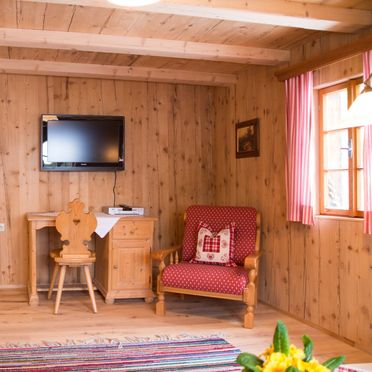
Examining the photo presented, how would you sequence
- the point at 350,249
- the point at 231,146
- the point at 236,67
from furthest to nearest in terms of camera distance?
the point at 231,146, the point at 236,67, the point at 350,249

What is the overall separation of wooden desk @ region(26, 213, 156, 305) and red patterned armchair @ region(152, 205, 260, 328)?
30 cm

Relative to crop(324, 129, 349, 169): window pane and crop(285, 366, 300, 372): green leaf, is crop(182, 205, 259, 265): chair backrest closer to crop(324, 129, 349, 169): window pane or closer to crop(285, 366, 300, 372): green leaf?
crop(324, 129, 349, 169): window pane

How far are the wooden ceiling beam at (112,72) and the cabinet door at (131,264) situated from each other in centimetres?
171

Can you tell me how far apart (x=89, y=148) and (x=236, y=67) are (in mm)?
1744

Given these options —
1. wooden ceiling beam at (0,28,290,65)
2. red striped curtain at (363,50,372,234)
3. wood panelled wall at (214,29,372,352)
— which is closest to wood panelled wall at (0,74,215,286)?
wood panelled wall at (214,29,372,352)

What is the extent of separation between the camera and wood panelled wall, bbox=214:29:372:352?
3.84 m

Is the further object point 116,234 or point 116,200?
point 116,200

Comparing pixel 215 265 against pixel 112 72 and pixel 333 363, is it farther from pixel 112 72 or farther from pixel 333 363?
pixel 333 363

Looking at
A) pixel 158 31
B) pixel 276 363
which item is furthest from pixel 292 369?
pixel 158 31

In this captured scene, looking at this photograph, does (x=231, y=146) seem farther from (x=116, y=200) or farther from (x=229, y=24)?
(x=229, y=24)

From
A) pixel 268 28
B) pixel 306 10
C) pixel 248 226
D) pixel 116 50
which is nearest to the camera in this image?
pixel 306 10

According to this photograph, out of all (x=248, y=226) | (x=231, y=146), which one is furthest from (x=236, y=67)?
(x=248, y=226)

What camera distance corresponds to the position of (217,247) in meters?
4.91

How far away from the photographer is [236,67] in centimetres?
550
